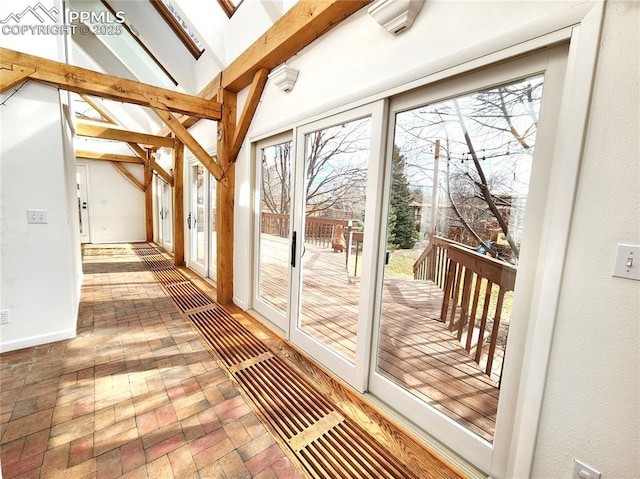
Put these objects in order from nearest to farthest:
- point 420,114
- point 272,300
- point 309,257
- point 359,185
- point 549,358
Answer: point 549,358 < point 420,114 < point 359,185 < point 309,257 < point 272,300

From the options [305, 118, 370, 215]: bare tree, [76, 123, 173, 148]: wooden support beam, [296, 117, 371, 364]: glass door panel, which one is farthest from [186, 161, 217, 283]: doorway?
[305, 118, 370, 215]: bare tree

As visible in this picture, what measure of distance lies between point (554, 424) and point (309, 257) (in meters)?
1.99

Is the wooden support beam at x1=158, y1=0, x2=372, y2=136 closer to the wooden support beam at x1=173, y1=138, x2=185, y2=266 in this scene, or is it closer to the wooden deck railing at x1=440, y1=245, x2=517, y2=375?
the wooden deck railing at x1=440, y1=245, x2=517, y2=375

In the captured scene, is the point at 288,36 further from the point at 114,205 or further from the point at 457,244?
the point at 114,205

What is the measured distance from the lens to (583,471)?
1.01 meters

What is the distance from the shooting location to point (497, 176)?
1.34 m

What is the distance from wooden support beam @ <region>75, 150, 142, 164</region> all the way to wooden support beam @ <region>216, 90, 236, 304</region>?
Answer: 5613 millimetres

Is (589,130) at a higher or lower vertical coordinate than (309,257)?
higher

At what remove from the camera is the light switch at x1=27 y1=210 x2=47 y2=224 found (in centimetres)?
230

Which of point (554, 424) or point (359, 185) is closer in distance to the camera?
point (554, 424)

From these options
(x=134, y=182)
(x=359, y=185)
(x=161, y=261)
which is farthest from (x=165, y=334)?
(x=134, y=182)

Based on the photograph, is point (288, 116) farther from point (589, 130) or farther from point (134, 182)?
point (134, 182)

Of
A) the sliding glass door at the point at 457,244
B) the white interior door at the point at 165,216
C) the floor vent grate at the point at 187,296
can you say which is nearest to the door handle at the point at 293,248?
the sliding glass door at the point at 457,244

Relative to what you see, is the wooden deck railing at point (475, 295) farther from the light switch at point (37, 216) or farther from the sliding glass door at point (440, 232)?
the light switch at point (37, 216)
